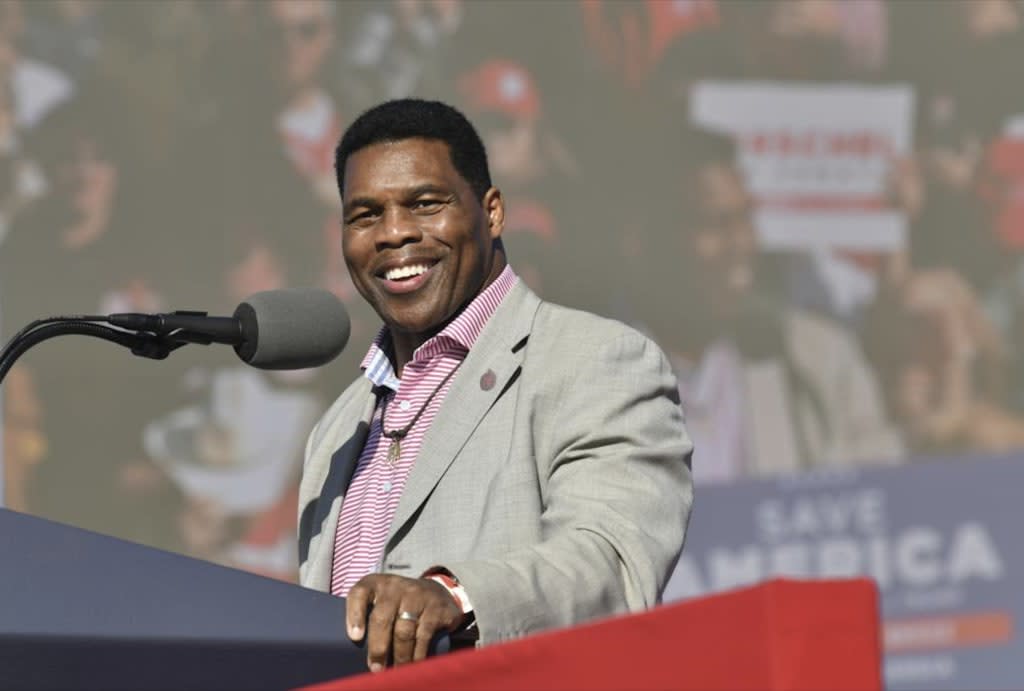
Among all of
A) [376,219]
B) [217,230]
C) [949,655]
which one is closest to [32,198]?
[217,230]

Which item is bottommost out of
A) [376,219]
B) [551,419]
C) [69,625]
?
[69,625]

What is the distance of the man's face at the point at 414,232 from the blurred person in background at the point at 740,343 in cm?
461

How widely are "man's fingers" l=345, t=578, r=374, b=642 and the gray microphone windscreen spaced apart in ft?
2.22

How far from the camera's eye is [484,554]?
219cm

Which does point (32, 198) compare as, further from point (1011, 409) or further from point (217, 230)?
point (1011, 409)

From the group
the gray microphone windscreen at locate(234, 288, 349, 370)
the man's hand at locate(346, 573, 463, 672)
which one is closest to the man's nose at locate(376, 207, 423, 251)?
the gray microphone windscreen at locate(234, 288, 349, 370)

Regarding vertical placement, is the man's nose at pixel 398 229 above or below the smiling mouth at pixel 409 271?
above

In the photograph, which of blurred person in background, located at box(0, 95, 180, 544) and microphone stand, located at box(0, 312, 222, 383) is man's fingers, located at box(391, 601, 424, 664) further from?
blurred person in background, located at box(0, 95, 180, 544)

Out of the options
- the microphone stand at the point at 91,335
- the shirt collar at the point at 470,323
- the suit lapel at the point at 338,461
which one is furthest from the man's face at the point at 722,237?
the microphone stand at the point at 91,335

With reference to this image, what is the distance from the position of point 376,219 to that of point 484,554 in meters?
0.52

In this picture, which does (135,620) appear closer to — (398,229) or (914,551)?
(398,229)

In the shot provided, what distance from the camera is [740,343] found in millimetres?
7191

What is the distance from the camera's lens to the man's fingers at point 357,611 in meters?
1.59

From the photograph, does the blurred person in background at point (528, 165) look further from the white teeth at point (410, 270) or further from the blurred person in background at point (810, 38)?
the white teeth at point (410, 270)
